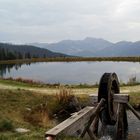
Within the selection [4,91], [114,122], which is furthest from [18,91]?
[114,122]

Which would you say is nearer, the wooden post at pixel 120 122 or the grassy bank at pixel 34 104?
the wooden post at pixel 120 122

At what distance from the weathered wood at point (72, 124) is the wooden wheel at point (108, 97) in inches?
77.1

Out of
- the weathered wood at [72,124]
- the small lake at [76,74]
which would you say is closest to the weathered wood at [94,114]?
the weathered wood at [72,124]

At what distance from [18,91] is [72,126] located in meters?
13.5

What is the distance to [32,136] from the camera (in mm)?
10617

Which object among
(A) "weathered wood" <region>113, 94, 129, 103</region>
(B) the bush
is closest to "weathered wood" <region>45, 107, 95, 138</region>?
(B) the bush

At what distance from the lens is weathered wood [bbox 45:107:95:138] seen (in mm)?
9692

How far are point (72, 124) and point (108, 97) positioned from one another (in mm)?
4726

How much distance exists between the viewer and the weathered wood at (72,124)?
9692 millimetres

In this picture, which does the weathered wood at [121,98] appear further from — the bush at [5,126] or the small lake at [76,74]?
the small lake at [76,74]

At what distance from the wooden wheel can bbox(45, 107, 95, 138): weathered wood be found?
6.43 feet

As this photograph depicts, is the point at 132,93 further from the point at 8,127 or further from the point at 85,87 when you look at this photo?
the point at 8,127

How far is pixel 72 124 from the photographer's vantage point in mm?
10797

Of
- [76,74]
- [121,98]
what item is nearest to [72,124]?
[121,98]
